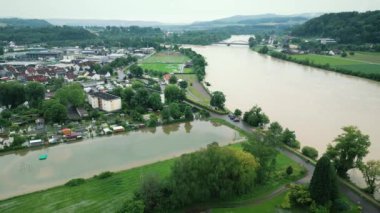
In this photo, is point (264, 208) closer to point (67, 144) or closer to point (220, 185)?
point (220, 185)

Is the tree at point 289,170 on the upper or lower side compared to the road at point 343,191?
upper

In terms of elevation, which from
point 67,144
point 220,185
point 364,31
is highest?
point 364,31

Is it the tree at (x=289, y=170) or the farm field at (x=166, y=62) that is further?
the farm field at (x=166, y=62)

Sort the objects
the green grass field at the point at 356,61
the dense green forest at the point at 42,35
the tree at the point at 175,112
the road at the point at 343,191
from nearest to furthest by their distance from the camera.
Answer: the road at the point at 343,191 → the tree at the point at 175,112 → the green grass field at the point at 356,61 → the dense green forest at the point at 42,35

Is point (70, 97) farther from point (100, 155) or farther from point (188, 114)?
point (188, 114)

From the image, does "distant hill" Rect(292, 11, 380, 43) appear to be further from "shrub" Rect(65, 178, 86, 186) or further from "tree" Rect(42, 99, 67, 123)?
"shrub" Rect(65, 178, 86, 186)

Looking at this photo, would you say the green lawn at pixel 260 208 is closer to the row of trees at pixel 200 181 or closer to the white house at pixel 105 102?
the row of trees at pixel 200 181

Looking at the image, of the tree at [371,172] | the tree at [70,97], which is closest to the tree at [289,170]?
the tree at [371,172]

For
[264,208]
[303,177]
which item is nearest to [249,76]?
[303,177]

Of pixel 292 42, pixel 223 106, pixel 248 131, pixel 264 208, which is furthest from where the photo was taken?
pixel 292 42
